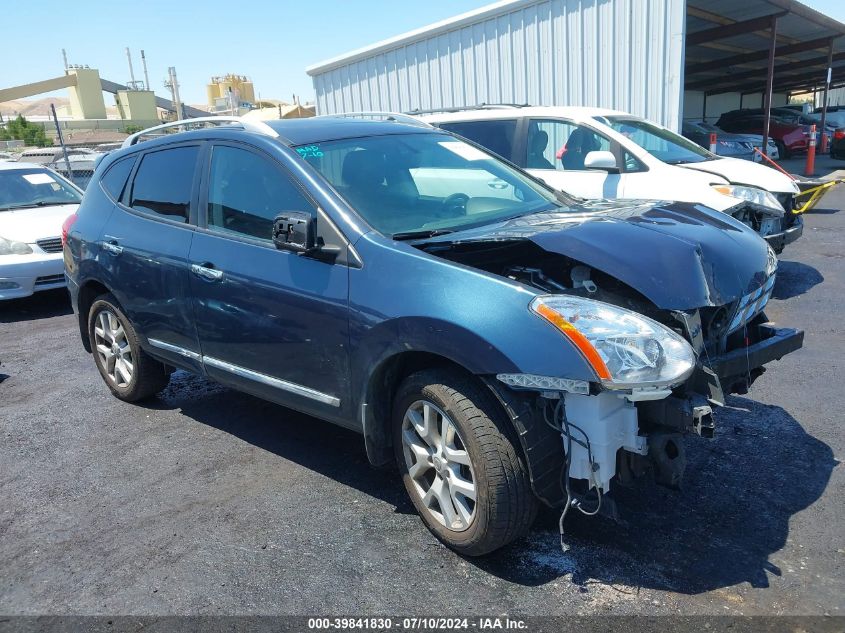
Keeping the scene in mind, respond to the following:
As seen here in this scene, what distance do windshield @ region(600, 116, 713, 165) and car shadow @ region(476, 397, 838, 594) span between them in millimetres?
4592

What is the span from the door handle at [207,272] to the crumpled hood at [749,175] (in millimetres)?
5372

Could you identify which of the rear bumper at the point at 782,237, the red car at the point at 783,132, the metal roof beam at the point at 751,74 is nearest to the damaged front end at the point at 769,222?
the rear bumper at the point at 782,237

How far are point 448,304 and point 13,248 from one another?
691 centimetres

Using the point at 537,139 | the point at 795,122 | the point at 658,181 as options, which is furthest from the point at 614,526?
the point at 795,122

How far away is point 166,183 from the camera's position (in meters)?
4.41

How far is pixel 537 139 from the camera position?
7.88 m

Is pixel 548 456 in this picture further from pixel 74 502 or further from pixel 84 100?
pixel 84 100

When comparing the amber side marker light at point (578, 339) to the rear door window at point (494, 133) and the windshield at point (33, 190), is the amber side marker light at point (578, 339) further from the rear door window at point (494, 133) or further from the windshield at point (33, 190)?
the windshield at point (33, 190)

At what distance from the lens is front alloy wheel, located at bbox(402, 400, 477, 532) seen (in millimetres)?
2951

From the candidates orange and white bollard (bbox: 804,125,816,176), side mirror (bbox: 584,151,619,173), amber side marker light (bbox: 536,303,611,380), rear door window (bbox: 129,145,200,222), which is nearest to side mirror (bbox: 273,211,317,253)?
rear door window (bbox: 129,145,200,222)

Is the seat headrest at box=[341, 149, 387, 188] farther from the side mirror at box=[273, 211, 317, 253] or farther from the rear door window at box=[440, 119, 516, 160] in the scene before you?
the rear door window at box=[440, 119, 516, 160]

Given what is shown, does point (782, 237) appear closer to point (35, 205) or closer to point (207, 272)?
point (207, 272)

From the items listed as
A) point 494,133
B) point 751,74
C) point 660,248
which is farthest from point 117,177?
point 751,74

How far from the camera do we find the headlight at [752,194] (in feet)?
22.0
